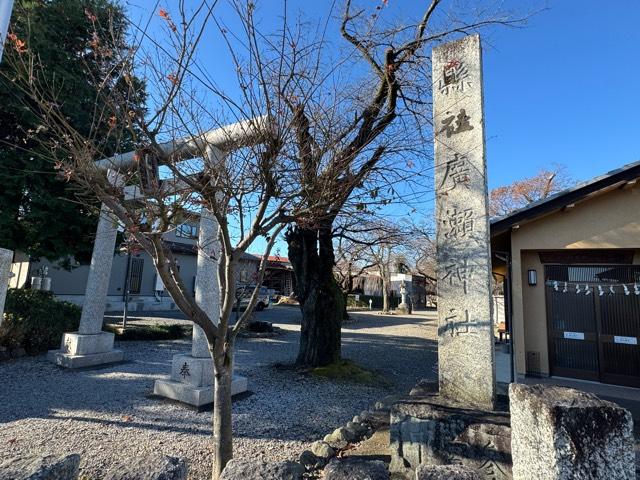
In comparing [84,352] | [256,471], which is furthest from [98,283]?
[256,471]

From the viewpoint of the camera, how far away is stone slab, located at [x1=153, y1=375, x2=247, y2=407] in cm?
588

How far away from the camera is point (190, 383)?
6199 mm

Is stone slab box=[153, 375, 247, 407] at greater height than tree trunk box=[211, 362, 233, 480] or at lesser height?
lesser

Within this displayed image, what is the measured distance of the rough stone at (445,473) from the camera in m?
1.92

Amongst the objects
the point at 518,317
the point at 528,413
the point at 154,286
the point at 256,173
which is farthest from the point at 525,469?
the point at 154,286

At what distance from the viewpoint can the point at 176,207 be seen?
Result: 3309mm

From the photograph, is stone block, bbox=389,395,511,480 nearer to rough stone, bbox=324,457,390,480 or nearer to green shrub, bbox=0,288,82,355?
rough stone, bbox=324,457,390,480

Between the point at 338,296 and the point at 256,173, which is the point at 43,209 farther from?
the point at 256,173

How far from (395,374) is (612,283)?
199 inches

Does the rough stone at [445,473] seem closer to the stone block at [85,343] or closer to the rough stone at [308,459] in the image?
the rough stone at [308,459]

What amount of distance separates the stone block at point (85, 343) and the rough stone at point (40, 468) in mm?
7349

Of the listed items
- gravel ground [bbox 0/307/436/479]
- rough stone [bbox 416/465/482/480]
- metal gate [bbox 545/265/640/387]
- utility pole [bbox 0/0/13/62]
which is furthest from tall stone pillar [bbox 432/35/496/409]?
utility pole [bbox 0/0/13/62]

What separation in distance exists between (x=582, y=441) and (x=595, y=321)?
7.37 meters

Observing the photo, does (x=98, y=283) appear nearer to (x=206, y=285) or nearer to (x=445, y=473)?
(x=206, y=285)
